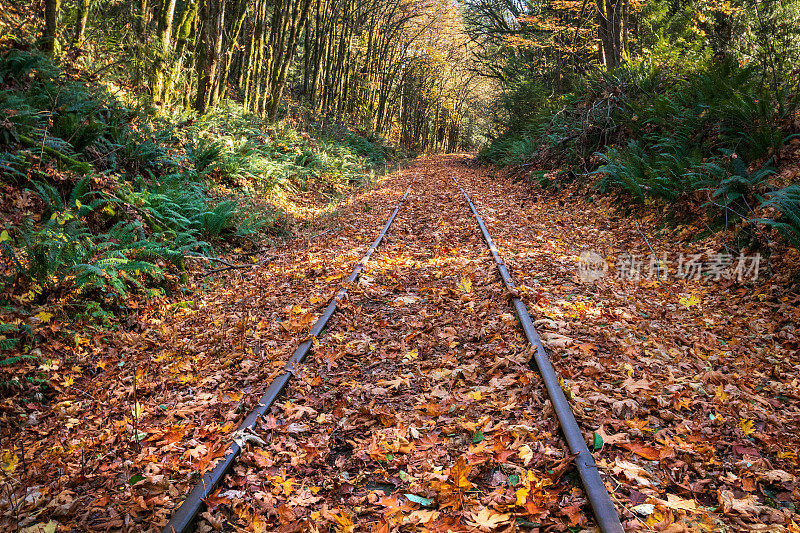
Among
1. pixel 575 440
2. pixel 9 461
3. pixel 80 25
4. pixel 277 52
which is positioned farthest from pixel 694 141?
pixel 277 52

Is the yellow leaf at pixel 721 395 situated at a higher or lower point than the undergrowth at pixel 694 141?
lower

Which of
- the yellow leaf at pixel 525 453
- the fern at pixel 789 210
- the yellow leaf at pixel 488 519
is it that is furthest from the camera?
the fern at pixel 789 210

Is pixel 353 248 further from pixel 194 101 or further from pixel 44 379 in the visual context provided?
pixel 194 101

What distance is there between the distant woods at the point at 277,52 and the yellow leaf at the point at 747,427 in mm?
10337

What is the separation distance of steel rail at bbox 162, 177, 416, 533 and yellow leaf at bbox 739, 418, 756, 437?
11.2 feet

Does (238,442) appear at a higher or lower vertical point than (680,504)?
lower

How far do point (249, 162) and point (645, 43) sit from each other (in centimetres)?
1430

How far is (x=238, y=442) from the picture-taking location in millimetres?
3133

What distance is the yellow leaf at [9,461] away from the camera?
311 centimetres

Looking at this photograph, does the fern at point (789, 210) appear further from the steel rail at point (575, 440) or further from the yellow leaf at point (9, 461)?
the yellow leaf at point (9, 461)

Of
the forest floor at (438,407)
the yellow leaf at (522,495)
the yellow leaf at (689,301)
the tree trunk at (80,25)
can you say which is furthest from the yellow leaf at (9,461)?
the tree trunk at (80,25)

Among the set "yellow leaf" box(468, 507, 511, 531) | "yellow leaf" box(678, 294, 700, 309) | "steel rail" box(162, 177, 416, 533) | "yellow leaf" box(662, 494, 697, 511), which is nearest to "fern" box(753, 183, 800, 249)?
"yellow leaf" box(678, 294, 700, 309)

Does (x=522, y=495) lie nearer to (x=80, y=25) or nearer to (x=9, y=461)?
(x=9, y=461)

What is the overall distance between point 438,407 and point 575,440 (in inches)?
43.6
